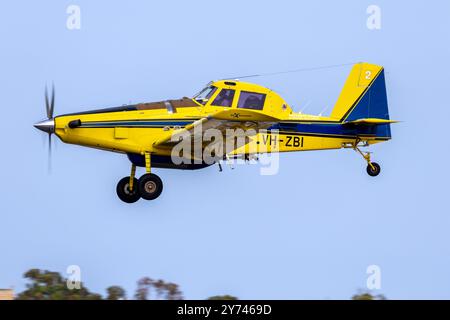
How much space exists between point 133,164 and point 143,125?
909 millimetres

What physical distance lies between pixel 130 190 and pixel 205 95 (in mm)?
2509

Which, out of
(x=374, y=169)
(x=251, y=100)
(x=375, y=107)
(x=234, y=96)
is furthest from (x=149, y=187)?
(x=375, y=107)

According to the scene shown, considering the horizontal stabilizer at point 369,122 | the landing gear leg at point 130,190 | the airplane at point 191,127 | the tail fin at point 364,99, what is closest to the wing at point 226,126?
the airplane at point 191,127

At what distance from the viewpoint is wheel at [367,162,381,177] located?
78.2 ft

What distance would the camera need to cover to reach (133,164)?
Result: 21.8 meters

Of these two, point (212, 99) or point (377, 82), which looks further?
point (377, 82)

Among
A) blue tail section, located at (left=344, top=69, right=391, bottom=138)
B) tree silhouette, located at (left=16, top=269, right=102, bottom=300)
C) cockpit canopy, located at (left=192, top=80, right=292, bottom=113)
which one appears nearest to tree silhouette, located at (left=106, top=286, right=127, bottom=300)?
tree silhouette, located at (left=16, top=269, right=102, bottom=300)

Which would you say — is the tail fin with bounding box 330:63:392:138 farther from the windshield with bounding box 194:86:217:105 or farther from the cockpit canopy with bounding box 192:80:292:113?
the windshield with bounding box 194:86:217:105

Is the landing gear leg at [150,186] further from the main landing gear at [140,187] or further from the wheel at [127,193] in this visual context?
the wheel at [127,193]
